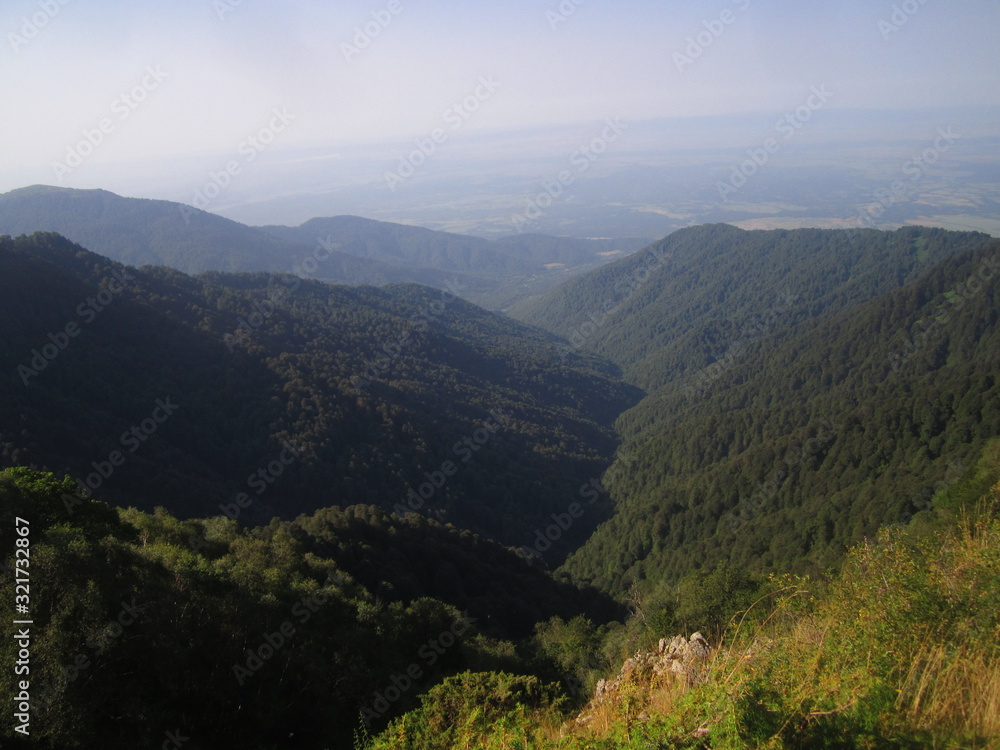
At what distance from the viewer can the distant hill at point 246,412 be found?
1901 inches

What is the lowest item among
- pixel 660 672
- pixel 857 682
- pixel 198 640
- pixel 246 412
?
pixel 198 640

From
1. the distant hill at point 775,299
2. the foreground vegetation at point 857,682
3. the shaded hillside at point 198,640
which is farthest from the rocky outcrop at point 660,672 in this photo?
the distant hill at point 775,299

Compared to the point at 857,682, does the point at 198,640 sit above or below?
below

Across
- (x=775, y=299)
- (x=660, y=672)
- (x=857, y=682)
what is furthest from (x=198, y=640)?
(x=775, y=299)

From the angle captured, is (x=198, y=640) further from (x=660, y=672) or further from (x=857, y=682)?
(x=857, y=682)

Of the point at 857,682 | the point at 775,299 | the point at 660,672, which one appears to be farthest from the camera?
the point at 775,299

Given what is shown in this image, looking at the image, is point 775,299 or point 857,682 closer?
point 857,682

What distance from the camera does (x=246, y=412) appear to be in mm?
65938

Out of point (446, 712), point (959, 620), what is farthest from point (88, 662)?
point (959, 620)

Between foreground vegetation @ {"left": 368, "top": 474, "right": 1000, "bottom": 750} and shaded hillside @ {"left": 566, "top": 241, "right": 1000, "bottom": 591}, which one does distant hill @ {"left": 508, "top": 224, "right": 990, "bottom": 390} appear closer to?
shaded hillside @ {"left": 566, "top": 241, "right": 1000, "bottom": 591}

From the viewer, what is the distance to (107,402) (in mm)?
54344

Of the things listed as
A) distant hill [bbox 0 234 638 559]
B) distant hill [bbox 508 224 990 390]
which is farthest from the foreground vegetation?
distant hill [bbox 508 224 990 390]

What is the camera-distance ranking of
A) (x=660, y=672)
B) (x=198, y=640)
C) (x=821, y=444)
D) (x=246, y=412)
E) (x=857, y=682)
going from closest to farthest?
(x=857, y=682), (x=660, y=672), (x=198, y=640), (x=821, y=444), (x=246, y=412)

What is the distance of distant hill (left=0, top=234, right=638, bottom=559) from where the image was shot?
48.3 metres
